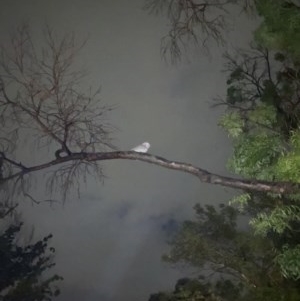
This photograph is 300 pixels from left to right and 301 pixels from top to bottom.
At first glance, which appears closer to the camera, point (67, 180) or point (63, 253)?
point (67, 180)

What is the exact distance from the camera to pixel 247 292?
404 cm

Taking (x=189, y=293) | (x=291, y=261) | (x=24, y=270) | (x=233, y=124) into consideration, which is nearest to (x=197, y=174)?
(x=233, y=124)

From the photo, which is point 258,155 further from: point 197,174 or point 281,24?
point 281,24

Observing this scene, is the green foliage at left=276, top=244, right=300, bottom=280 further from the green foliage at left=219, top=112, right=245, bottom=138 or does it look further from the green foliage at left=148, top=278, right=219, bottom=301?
the green foliage at left=148, top=278, right=219, bottom=301

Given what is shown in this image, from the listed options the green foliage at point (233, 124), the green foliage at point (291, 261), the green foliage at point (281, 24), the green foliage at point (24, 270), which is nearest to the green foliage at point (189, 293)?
the green foliage at point (24, 270)

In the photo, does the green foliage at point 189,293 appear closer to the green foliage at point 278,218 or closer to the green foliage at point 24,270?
the green foliage at point 24,270

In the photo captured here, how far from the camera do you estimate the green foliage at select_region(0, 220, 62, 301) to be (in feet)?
12.1

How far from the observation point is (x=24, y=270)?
3.88 metres

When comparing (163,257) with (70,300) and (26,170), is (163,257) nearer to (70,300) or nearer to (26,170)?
(70,300)

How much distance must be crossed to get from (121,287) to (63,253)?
70 centimetres

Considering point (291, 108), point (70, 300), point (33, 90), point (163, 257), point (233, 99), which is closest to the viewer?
point (33, 90)

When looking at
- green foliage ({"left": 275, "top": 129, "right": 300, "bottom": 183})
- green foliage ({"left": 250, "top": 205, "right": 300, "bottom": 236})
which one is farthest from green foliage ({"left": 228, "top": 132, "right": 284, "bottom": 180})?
green foliage ({"left": 275, "top": 129, "right": 300, "bottom": 183})

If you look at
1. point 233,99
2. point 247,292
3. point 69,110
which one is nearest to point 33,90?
point 69,110

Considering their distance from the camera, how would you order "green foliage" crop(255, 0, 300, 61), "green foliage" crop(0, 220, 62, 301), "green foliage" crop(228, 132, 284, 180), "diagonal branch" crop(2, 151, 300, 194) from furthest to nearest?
"green foliage" crop(0, 220, 62, 301) < "green foliage" crop(228, 132, 284, 180) < "green foliage" crop(255, 0, 300, 61) < "diagonal branch" crop(2, 151, 300, 194)
